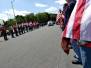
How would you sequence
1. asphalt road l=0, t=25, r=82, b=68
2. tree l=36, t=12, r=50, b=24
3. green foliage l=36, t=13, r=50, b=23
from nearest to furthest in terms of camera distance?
1. asphalt road l=0, t=25, r=82, b=68
2. tree l=36, t=12, r=50, b=24
3. green foliage l=36, t=13, r=50, b=23

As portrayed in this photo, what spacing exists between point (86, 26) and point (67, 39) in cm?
42

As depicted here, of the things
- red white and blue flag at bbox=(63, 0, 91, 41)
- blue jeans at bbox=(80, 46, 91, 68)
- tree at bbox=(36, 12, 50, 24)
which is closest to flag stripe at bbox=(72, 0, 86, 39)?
red white and blue flag at bbox=(63, 0, 91, 41)

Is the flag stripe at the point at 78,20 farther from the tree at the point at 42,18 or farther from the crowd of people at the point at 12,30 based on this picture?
the tree at the point at 42,18

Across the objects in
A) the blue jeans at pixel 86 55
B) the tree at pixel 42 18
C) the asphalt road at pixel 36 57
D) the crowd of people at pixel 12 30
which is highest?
the blue jeans at pixel 86 55

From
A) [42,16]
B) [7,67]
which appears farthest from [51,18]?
[7,67]

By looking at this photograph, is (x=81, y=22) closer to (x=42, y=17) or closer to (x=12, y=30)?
(x=12, y=30)

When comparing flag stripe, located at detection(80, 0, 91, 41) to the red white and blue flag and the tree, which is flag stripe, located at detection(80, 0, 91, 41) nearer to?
the red white and blue flag

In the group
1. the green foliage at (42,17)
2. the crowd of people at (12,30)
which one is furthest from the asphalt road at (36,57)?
the green foliage at (42,17)

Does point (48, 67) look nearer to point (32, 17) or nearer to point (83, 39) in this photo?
point (83, 39)

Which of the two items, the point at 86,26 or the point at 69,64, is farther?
the point at 69,64

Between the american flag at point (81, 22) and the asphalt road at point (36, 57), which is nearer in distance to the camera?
the american flag at point (81, 22)

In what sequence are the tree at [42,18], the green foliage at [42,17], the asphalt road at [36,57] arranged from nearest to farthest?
1. the asphalt road at [36,57]
2. the tree at [42,18]
3. the green foliage at [42,17]

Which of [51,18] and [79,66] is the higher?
[79,66]

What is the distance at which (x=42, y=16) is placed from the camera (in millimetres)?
160875
